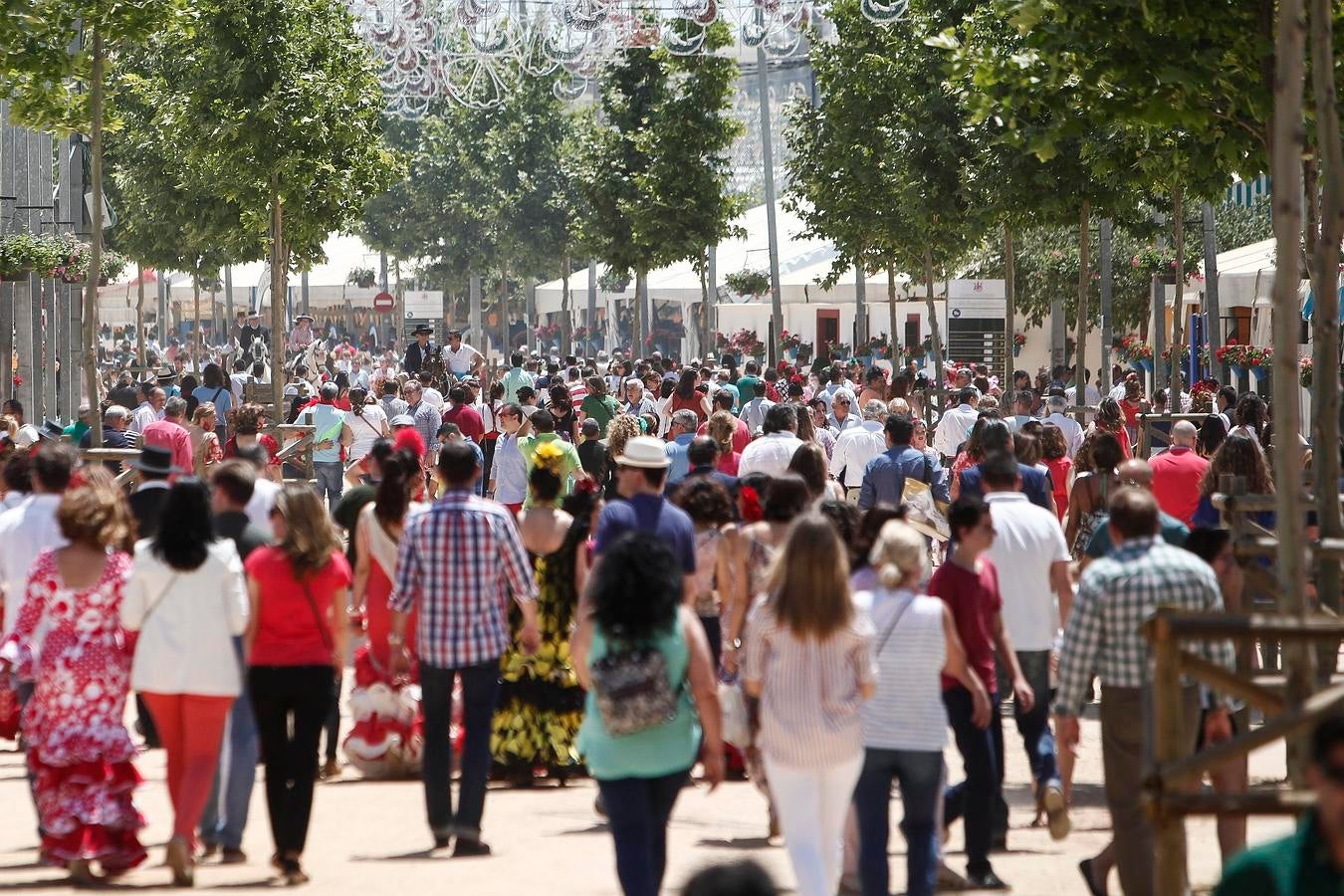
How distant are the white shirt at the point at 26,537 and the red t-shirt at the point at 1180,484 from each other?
682 centimetres

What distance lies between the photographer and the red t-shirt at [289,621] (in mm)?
7941

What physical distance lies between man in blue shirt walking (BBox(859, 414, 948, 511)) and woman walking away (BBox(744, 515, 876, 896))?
21.5ft

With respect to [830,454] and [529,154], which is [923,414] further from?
[529,154]

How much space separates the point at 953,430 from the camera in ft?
56.5

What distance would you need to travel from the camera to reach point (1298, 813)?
5500 millimetres

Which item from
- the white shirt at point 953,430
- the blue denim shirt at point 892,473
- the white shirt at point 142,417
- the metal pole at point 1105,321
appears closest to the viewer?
the blue denim shirt at point 892,473

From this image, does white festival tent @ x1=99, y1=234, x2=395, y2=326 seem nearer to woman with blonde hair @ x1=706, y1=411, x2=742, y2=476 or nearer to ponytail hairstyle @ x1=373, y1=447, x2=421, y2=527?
woman with blonde hair @ x1=706, y1=411, x2=742, y2=476

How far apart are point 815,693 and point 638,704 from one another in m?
0.58

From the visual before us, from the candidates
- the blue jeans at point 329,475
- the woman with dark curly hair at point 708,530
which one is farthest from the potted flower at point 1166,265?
the woman with dark curly hair at point 708,530

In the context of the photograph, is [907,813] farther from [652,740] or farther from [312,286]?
[312,286]

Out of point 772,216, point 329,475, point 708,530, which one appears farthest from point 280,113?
point 708,530

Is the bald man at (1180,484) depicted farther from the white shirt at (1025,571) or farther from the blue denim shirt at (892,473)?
the white shirt at (1025,571)

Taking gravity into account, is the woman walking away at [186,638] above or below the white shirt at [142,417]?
below

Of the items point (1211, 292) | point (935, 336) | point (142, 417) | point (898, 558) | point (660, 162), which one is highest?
point (660, 162)
